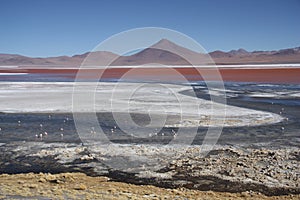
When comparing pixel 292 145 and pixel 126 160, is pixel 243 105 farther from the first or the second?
pixel 126 160

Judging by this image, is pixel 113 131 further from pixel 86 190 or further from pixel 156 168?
pixel 86 190

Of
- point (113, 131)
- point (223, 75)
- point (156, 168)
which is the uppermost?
point (223, 75)

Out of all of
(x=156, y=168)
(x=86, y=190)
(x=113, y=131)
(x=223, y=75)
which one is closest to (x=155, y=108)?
(x=113, y=131)

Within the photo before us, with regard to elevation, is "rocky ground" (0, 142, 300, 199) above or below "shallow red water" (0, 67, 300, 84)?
below

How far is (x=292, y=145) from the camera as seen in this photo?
9.66 m

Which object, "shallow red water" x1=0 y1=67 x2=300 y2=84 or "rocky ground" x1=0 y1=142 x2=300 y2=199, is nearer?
"rocky ground" x1=0 y1=142 x2=300 y2=199

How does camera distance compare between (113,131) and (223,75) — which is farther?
(223,75)

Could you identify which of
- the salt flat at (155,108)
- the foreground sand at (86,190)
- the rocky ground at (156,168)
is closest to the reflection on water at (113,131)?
the rocky ground at (156,168)

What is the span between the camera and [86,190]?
20.6ft

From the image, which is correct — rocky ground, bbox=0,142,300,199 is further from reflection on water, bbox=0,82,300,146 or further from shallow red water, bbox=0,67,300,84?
shallow red water, bbox=0,67,300,84

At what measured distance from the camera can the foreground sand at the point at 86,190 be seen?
5.98 metres

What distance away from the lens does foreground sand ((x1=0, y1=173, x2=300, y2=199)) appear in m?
5.98

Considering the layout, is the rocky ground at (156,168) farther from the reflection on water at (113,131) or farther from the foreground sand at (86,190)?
the reflection on water at (113,131)

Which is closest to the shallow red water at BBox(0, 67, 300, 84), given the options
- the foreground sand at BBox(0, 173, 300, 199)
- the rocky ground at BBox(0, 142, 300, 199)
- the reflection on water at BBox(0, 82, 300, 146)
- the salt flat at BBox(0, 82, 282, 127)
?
the salt flat at BBox(0, 82, 282, 127)
